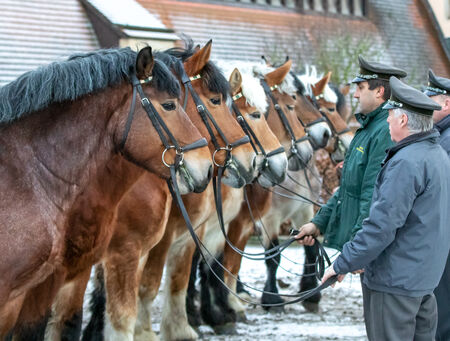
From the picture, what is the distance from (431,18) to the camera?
2470 cm

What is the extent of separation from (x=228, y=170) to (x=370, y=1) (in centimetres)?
1898

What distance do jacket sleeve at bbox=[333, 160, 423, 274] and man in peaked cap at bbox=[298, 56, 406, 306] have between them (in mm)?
685

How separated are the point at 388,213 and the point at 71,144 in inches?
70.6

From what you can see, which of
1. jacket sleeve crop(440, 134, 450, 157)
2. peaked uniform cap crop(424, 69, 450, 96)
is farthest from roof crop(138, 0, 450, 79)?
jacket sleeve crop(440, 134, 450, 157)

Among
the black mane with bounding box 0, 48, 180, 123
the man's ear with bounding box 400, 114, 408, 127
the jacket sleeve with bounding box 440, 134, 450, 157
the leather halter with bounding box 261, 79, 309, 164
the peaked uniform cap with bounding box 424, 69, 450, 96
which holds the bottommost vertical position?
the leather halter with bounding box 261, 79, 309, 164

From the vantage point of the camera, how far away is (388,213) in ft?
12.4

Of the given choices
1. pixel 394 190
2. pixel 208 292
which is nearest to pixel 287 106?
pixel 208 292

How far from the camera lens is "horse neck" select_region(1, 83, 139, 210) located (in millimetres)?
3938

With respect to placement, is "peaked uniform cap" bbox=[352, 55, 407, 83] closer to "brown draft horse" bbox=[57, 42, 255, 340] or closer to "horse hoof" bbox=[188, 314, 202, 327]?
"brown draft horse" bbox=[57, 42, 255, 340]

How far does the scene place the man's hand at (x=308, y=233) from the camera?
4.85 meters

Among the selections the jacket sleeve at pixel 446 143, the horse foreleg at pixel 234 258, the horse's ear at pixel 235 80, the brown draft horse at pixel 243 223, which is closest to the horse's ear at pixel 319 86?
the brown draft horse at pixel 243 223

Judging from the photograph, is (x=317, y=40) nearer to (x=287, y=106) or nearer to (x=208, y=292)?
(x=287, y=106)

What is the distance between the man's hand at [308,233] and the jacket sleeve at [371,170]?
0.33 meters

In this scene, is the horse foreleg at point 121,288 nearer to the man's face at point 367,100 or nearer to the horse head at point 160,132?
the horse head at point 160,132
